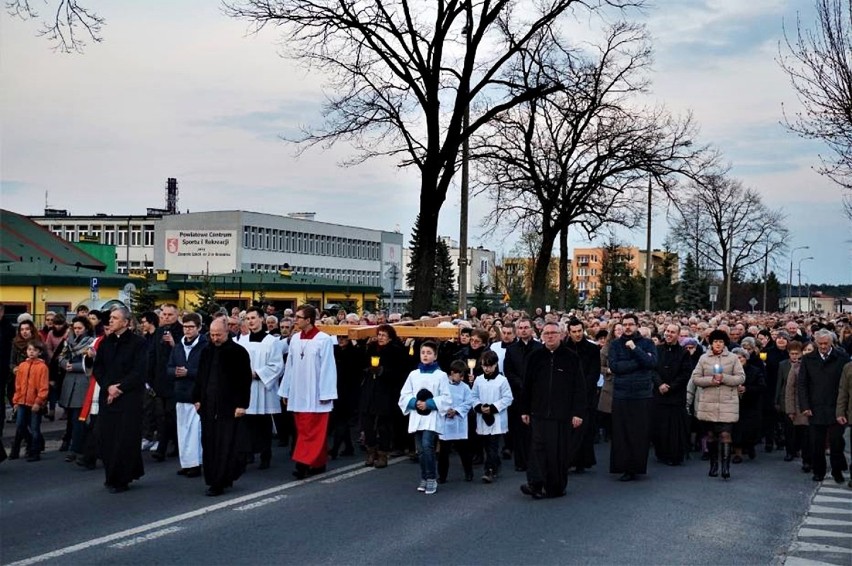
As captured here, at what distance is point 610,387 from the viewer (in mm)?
16469

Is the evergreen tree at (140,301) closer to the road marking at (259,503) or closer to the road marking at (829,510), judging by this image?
the road marking at (259,503)

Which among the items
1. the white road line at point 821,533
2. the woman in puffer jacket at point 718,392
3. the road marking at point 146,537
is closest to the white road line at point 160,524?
the road marking at point 146,537

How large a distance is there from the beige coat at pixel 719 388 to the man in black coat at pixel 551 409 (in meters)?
2.82

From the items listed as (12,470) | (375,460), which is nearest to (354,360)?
(375,460)

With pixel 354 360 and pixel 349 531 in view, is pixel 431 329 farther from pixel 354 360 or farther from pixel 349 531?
pixel 349 531

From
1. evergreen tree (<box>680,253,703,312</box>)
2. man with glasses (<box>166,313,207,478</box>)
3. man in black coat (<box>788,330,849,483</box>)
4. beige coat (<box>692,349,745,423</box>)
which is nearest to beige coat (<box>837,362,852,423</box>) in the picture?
man in black coat (<box>788,330,849,483</box>)

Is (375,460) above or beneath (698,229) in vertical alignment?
beneath

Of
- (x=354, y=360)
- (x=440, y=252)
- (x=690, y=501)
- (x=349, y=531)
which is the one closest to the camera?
(x=349, y=531)

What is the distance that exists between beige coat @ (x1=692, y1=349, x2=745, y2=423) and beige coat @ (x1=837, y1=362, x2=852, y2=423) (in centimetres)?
135

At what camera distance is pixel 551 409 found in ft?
39.2

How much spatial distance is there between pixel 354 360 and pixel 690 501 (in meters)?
5.79

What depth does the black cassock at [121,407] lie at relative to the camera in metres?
11.6

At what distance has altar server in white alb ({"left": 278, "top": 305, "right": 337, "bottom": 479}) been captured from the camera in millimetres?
13023

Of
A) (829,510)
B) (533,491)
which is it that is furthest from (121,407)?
(829,510)
